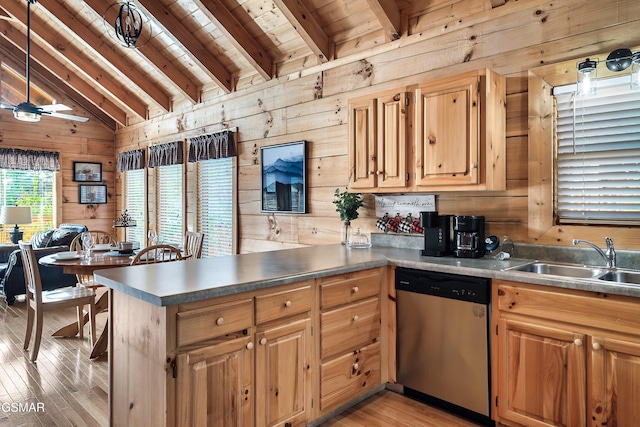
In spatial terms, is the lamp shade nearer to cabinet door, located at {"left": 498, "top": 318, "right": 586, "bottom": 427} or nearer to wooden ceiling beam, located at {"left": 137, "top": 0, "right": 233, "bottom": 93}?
wooden ceiling beam, located at {"left": 137, "top": 0, "right": 233, "bottom": 93}

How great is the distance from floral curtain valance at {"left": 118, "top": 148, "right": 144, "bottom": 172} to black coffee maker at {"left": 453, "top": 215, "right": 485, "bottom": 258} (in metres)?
5.77

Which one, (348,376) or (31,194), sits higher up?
(31,194)

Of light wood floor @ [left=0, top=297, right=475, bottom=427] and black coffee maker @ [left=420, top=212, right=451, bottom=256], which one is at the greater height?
black coffee maker @ [left=420, top=212, right=451, bottom=256]

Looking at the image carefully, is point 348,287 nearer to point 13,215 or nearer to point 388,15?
point 388,15

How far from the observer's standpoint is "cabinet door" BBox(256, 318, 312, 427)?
2111mm

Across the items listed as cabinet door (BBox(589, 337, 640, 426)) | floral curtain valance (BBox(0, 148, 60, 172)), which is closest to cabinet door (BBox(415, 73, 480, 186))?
cabinet door (BBox(589, 337, 640, 426))

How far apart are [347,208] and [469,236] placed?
1.13 meters

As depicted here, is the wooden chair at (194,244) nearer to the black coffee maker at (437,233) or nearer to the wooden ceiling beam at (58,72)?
the black coffee maker at (437,233)

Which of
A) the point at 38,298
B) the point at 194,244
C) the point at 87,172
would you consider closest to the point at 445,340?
the point at 194,244

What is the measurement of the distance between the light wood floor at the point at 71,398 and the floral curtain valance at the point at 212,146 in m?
2.57

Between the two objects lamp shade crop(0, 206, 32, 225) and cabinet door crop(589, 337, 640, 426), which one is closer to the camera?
cabinet door crop(589, 337, 640, 426)

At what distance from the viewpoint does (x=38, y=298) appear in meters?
3.44

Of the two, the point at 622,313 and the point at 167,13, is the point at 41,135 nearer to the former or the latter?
the point at 167,13

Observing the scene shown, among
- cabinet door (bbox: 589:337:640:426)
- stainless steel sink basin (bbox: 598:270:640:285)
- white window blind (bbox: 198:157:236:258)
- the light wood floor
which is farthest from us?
white window blind (bbox: 198:157:236:258)
